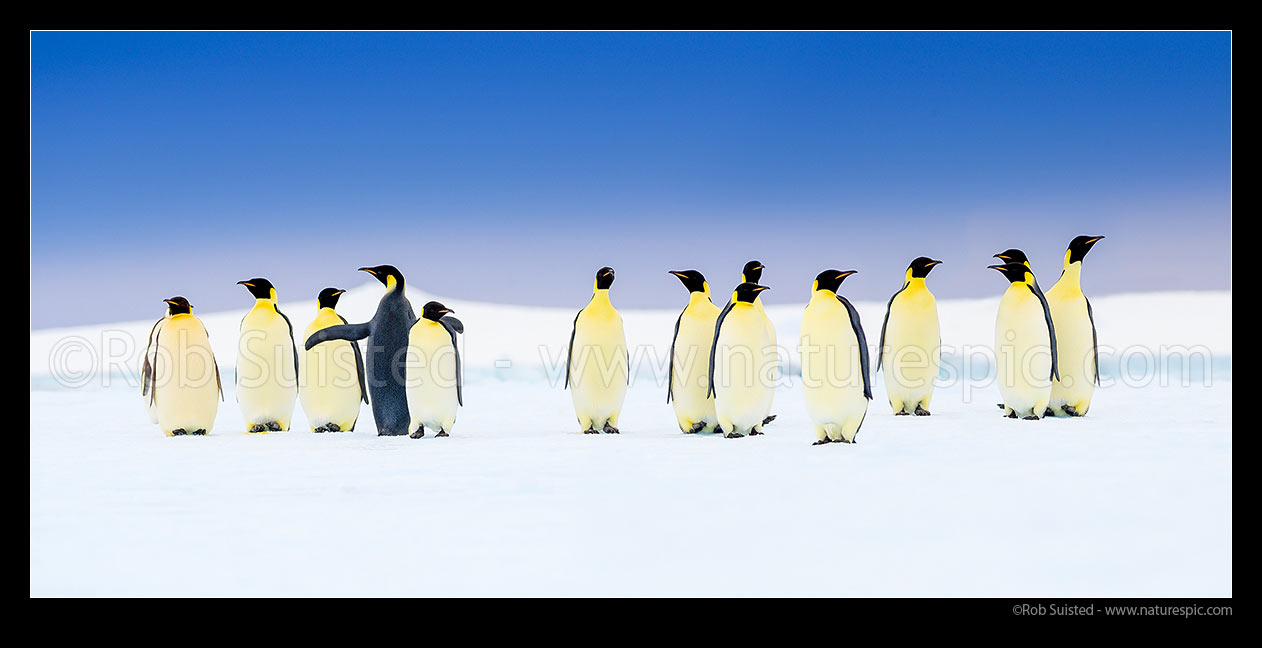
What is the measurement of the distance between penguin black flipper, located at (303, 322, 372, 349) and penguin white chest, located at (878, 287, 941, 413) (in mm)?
3542

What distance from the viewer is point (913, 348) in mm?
6738

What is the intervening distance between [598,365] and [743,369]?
0.88 m

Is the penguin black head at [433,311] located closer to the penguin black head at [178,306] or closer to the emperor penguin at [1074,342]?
the penguin black head at [178,306]

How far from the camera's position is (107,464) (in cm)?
456

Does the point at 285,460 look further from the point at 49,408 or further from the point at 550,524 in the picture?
the point at 49,408

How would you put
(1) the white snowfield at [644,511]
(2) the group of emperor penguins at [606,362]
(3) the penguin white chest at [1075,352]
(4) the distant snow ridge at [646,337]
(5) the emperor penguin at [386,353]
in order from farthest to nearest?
(4) the distant snow ridge at [646,337] → (3) the penguin white chest at [1075,352] → (5) the emperor penguin at [386,353] → (2) the group of emperor penguins at [606,362] → (1) the white snowfield at [644,511]

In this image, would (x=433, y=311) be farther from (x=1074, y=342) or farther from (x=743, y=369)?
(x=1074, y=342)

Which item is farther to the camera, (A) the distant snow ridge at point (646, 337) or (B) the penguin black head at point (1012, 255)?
(A) the distant snow ridge at point (646, 337)

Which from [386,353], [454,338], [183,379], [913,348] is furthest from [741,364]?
→ [183,379]

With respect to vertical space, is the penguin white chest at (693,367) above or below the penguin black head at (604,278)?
below

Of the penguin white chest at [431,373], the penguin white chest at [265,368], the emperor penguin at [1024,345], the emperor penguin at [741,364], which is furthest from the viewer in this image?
the emperor penguin at [1024,345]

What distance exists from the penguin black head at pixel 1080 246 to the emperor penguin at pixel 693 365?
256cm

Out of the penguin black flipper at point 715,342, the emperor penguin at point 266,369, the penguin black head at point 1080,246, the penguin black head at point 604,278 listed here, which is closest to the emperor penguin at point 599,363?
the penguin black head at point 604,278

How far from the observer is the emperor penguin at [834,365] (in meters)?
4.98
